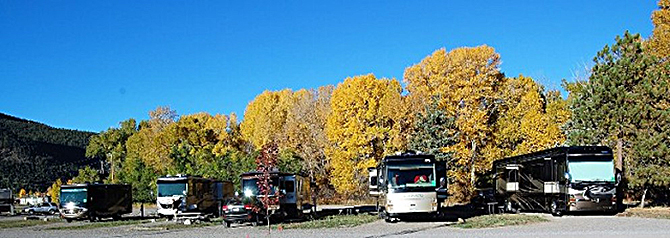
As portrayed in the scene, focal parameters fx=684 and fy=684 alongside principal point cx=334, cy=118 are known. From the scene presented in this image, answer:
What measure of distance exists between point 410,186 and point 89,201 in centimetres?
2167

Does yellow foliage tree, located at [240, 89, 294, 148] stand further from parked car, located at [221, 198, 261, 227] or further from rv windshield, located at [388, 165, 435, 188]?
rv windshield, located at [388, 165, 435, 188]

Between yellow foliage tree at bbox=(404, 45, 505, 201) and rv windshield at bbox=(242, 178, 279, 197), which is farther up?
yellow foliage tree at bbox=(404, 45, 505, 201)

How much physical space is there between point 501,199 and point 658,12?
13361mm

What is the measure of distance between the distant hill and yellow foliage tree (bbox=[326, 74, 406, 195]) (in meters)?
98.6

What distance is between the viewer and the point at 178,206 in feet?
123

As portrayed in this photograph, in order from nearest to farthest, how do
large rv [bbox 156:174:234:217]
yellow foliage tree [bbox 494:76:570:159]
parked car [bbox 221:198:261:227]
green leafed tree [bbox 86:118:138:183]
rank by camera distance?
parked car [bbox 221:198:261:227], large rv [bbox 156:174:234:217], yellow foliage tree [bbox 494:76:570:159], green leafed tree [bbox 86:118:138:183]

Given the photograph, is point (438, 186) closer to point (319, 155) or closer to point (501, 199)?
point (501, 199)

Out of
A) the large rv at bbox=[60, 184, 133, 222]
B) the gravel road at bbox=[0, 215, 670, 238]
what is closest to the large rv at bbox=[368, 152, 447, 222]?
the gravel road at bbox=[0, 215, 670, 238]

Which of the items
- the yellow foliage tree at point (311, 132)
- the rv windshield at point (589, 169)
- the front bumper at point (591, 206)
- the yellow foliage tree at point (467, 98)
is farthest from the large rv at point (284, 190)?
the yellow foliage tree at point (311, 132)

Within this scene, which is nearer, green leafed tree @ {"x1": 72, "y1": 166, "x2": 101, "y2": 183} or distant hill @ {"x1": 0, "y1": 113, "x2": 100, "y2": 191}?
green leafed tree @ {"x1": 72, "y1": 166, "x2": 101, "y2": 183}

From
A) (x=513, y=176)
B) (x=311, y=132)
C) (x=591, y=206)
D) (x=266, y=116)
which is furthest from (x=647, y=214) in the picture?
(x=266, y=116)

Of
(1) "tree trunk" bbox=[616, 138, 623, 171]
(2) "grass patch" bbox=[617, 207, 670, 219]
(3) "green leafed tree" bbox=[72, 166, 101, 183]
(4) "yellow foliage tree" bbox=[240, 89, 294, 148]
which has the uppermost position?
(4) "yellow foliage tree" bbox=[240, 89, 294, 148]

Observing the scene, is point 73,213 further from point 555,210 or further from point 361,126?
point 555,210

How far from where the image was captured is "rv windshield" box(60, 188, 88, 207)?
40719 mm
